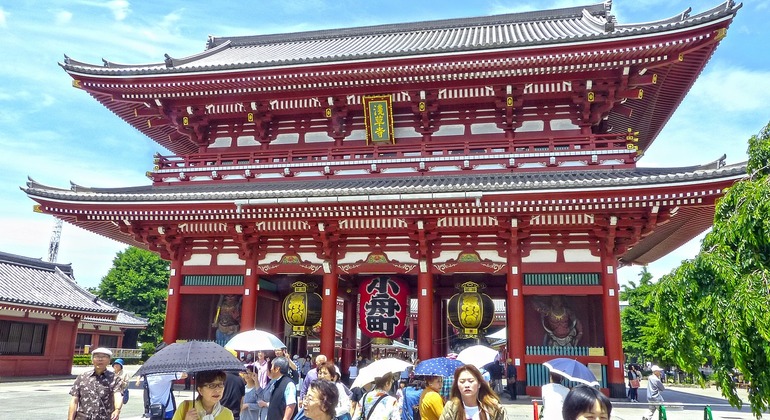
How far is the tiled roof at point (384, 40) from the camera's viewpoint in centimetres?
1638

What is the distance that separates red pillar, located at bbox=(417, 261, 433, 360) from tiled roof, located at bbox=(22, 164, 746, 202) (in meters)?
2.88

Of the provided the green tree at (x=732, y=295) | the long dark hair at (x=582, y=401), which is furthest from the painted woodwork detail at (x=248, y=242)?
the long dark hair at (x=582, y=401)

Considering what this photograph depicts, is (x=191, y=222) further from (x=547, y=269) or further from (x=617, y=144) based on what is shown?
(x=617, y=144)

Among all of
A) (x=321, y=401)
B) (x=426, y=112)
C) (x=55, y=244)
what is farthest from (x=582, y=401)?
(x=55, y=244)

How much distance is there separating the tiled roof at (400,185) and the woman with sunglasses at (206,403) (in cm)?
956

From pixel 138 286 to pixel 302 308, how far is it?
40679 millimetres

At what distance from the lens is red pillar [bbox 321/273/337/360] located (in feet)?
52.0

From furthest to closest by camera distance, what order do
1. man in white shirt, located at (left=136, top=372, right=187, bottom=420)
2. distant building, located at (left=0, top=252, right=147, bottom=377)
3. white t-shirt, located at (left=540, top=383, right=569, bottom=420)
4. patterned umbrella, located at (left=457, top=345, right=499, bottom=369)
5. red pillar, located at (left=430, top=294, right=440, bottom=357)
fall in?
1. distant building, located at (left=0, top=252, right=147, bottom=377)
2. red pillar, located at (left=430, top=294, right=440, bottom=357)
3. patterned umbrella, located at (left=457, top=345, right=499, bottom=369)
4. man in white shirt, located at (left=136, top=372, right=187, bottom=420)
5. white t-shirt, located at (left=540, top=383, right=569, bottom=420)

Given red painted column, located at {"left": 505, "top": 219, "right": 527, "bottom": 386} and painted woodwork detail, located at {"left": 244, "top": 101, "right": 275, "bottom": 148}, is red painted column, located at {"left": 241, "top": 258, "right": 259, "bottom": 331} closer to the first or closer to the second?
painted woodwork detail, located at {"left": 244, "top": 101, "right": 275, "bottom": 148}

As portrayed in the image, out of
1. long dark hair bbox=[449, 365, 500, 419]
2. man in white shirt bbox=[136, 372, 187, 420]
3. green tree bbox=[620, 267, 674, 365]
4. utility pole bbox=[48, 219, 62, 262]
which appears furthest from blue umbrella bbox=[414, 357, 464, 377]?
utility pole bbox=[48, 219, 62, 262]

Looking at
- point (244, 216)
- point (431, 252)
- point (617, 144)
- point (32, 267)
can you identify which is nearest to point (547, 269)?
point (431, 252)

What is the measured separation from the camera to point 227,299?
58.2 ft

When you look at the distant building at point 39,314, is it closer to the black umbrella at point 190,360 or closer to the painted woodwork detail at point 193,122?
the painted woodwork detail at point 193,122

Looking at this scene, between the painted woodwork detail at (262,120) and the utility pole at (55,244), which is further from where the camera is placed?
the utility pole at (55,244)
